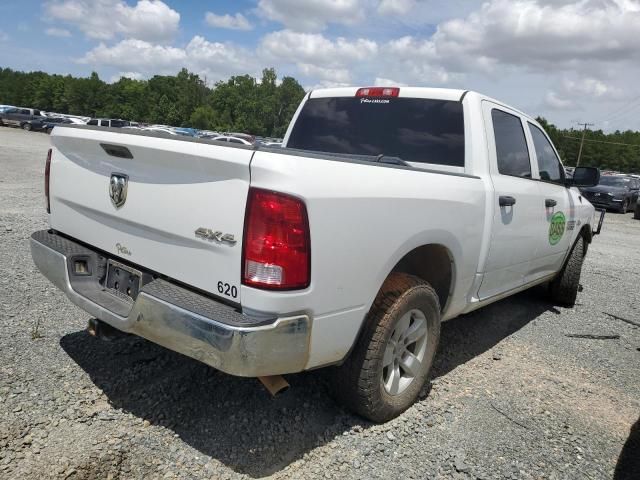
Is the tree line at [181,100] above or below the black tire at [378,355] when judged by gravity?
above

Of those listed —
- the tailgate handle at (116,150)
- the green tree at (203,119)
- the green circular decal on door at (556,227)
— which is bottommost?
the green circular decal on door at (556,227)

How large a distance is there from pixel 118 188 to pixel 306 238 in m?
1.17

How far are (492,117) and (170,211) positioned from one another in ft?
8.35

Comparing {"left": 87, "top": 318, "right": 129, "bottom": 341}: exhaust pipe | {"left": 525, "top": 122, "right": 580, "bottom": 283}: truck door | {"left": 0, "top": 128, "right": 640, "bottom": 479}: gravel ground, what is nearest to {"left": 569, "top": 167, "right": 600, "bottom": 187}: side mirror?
{"left": 525, "top": 122, "right": 580, "bottom": 283}: truck door

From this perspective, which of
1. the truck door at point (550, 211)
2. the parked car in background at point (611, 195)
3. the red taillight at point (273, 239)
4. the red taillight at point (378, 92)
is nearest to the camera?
the red taillight at point (273, 239)

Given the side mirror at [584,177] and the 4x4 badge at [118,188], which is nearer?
the 4x4 badge at [118,188]

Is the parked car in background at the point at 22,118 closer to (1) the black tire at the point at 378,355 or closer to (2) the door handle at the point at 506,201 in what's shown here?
(2) the door handle at the point at 506,201

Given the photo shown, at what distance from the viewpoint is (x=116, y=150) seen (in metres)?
2.72

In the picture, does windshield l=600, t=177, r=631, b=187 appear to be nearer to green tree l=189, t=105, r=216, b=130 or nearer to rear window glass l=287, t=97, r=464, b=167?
rear window glass l=287, t=97, r=464, b=167

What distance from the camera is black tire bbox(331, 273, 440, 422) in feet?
8.92

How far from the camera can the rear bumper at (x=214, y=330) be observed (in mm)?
2156

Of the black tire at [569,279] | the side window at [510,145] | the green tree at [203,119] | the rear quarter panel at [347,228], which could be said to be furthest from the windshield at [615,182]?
the green tree at [203,119]

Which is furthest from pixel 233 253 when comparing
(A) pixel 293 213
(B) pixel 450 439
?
(B) pixel 450 439

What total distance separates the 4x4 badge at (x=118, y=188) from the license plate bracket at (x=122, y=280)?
0.34 meters
